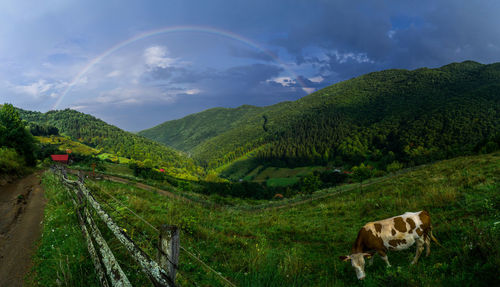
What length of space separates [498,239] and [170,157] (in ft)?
664

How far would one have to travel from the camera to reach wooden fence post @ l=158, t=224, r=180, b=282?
9.11 feet

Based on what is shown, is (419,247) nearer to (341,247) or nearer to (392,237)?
(392,237)

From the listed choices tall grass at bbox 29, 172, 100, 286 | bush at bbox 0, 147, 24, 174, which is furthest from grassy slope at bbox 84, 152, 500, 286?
bush at bbox 0, 147, 24, 174

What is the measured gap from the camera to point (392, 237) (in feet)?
20.7

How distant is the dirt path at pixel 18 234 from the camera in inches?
193

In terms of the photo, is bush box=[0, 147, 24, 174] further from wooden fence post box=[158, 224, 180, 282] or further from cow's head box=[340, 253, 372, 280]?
cow's head box=[340, 253, 372, 280]

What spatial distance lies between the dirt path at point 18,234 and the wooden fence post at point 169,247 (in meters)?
4.36

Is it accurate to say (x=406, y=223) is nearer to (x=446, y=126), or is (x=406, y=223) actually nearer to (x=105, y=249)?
(x=105, y=249)

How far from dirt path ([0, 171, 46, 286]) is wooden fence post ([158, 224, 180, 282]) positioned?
4.36 m

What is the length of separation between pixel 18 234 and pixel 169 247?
8.28 metres

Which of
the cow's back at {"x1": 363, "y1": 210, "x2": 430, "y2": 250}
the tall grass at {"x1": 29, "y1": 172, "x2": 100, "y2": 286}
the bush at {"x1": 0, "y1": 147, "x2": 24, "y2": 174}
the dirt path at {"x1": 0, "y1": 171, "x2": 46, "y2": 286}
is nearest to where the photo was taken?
the tall grass at {"x1": 29, "y1": 172, "x2": 100, "y2": 286}

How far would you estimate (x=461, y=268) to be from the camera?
447 centimetres

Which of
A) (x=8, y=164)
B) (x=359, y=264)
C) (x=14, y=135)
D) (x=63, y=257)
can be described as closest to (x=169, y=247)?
(x=63, y=257)

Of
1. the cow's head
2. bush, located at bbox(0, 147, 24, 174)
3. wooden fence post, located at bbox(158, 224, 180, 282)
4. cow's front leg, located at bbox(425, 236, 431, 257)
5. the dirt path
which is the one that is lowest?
the cow's head
